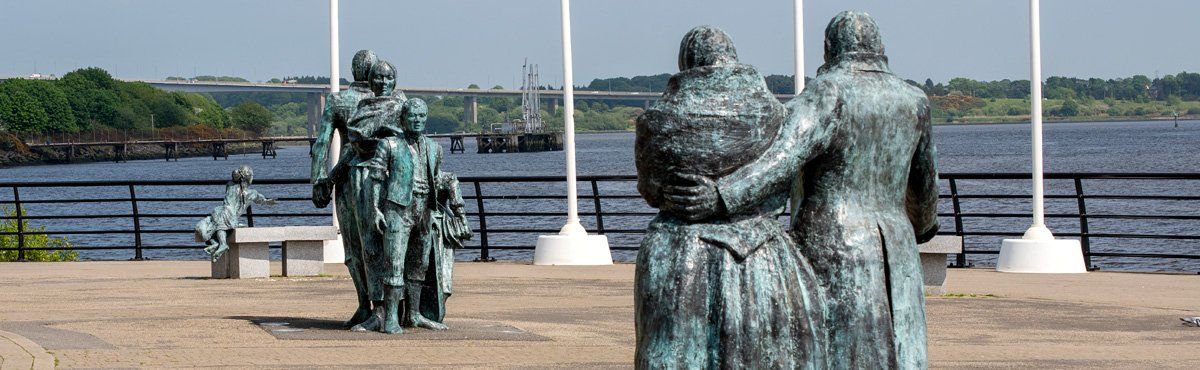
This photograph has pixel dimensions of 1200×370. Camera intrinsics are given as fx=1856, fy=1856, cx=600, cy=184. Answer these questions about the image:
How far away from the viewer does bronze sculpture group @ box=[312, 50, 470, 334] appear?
39.1ft

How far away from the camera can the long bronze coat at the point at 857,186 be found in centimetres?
667

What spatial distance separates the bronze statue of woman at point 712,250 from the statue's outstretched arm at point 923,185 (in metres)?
0.85

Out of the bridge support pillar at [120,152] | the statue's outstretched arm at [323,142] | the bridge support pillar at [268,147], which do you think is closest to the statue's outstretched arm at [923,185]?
the statue's outstretched arm at [323,142]

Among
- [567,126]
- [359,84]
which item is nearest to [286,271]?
[567,126]

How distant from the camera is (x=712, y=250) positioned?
6.37m

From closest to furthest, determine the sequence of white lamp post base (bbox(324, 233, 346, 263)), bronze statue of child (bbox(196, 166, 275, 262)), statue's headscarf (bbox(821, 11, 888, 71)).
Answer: statue's headscarf (bbox(821, 11, 888, 71))
bronze statue of child (bbox(196, 166, 275, 262))
white lamp post base (bbox(324, 233, 346, 263))

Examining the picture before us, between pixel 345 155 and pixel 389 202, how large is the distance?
0.60 metres

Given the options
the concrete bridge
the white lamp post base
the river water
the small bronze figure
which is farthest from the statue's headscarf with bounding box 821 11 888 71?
the concrete bridge

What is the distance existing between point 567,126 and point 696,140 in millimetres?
13983

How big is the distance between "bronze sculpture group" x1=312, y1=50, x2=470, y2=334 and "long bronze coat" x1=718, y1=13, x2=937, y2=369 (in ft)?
17.4

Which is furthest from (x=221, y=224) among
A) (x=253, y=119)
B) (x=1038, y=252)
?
(x=253, y=119)

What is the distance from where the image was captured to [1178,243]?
4009 cm

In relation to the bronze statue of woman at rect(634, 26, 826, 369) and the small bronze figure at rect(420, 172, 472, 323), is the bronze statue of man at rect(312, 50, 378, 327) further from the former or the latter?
the bronze statue of woman at rect(634, 26, 826, 369)

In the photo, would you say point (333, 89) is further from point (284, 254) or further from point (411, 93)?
point (411, 93)
